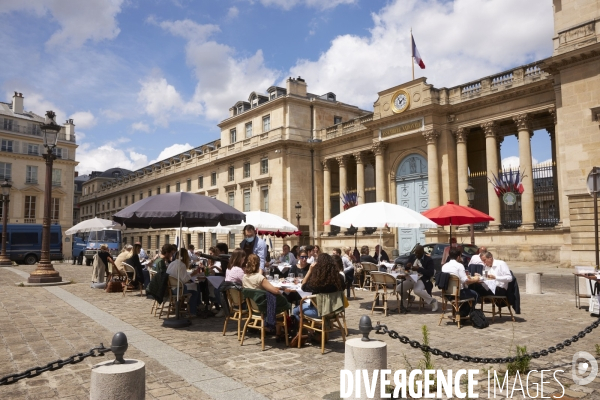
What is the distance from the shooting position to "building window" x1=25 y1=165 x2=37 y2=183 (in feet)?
151

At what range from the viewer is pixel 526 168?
75.7 ft

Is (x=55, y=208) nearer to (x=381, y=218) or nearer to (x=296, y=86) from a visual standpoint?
(x=296, y=86)

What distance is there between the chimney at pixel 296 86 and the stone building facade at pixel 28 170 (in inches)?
1120

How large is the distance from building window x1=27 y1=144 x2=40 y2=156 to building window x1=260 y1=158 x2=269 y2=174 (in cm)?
2773

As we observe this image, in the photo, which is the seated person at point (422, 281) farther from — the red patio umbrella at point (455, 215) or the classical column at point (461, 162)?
the classical column at point (461, 162)

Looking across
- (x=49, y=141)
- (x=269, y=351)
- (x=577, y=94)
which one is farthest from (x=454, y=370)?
(x=577, y=94)

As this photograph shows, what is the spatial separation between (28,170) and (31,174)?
0.51 meters

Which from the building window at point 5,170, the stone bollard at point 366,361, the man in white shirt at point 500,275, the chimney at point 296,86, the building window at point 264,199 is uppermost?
the chimney at point 296,86

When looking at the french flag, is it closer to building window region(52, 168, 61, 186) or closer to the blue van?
the blue van

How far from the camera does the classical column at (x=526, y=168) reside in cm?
2247

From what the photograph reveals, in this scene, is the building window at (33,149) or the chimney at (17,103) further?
the chimney at (17,103)

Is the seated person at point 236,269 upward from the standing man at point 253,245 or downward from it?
downward

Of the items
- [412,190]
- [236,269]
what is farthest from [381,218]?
[412,190]

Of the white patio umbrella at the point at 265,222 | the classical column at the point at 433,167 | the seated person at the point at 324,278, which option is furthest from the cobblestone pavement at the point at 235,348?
the classical column at the point at 433,167
